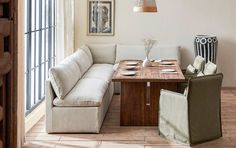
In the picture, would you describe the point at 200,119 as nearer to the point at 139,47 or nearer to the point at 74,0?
the point at 139,47

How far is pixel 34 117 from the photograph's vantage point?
19.1 ft

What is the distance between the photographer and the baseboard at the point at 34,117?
547 cm

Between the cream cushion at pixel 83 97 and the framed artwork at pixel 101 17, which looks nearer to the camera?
the cream cushion at pixel 83 97

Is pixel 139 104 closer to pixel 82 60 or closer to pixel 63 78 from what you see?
pixel 63 78

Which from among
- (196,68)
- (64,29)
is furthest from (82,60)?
(196,68)

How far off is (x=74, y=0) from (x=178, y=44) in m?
2.29

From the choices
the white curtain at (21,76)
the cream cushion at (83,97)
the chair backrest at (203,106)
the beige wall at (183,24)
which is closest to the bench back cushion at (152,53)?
the beige wall at (183,24)

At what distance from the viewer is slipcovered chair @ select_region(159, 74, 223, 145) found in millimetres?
4645

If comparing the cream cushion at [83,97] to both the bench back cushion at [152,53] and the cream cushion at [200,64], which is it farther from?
the bench back cushion at [152,53]

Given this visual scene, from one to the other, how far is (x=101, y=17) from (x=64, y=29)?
0.91 m

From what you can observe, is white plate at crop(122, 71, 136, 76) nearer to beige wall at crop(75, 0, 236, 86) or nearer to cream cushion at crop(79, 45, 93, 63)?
cream cushion at crop(79, 45, 93, 63)

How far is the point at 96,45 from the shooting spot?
8.35 meters

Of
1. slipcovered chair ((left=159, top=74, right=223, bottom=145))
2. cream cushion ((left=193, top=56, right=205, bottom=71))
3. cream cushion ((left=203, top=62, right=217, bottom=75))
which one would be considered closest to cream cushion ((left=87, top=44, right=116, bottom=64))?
→ cream cushion ((left=193, top=56, right=205, bottom=71))

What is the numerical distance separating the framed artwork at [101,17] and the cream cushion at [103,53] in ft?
1.11
